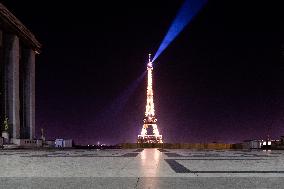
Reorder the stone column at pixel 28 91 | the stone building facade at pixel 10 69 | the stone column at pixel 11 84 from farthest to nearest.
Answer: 1. the stone column at pixel 28 91
2. the stone column at pixel 11 84
3. the stone building facade at pixel 10 69

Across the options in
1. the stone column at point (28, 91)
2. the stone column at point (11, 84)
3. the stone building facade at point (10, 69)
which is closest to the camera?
the stone building facade at point (10, 69)

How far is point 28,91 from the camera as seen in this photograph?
290 ft

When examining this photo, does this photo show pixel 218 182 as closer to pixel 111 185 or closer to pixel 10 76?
pixel 111 185

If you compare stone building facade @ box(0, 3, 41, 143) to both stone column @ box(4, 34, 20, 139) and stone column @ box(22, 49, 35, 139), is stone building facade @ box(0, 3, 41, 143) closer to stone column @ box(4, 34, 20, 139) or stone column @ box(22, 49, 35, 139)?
stone column @ box(4, 34, 20, 139)

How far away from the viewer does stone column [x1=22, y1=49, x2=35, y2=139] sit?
8812cm

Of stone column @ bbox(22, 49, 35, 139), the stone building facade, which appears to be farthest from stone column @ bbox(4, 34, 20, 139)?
stone column @ bbox(22, 49, 35, 139)

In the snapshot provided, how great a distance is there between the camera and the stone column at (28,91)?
8812cm

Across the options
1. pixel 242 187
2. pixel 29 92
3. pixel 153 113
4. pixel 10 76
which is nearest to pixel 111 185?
pixel 242 187

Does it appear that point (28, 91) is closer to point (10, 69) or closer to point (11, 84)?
point (11, 84)

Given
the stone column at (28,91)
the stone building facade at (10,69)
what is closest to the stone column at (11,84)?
the stone building facade at (10,69)

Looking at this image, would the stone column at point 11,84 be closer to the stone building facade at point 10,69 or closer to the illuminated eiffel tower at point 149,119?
the stone building facade at point 10,69

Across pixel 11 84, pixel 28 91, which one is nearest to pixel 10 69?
pixel 11 84

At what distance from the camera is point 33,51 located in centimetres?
9119

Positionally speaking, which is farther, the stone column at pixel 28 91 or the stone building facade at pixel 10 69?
the stone column at pixel 28 91
